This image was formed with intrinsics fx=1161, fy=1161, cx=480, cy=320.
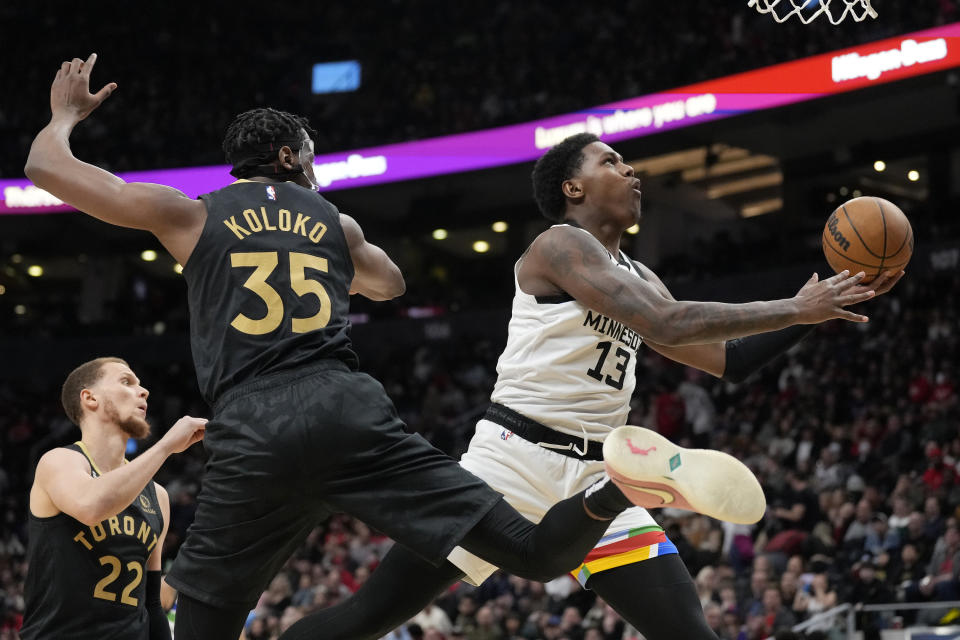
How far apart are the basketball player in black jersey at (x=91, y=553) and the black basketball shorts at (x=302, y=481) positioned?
75cm

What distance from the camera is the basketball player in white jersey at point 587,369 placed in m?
3.68

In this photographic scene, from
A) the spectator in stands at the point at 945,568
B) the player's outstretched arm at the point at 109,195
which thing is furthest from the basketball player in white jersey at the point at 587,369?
the spectator in stands at the point at 945,568

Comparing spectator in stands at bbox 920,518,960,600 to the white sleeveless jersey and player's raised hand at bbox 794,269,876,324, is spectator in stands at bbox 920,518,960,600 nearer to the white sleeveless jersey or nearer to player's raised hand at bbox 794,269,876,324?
the white sleeveless jersey

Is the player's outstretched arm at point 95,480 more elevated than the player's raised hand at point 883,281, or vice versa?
the player's raised hand at point 883,281

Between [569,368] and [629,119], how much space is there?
14.5m

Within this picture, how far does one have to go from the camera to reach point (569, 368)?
161 inches

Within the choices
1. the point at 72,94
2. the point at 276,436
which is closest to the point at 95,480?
the point at 276,436

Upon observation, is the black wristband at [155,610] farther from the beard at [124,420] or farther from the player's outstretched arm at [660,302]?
the player's outstretched arm at [660,302]

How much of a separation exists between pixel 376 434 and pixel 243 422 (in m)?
0.37

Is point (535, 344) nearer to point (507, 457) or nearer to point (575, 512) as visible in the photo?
point (507, 457)

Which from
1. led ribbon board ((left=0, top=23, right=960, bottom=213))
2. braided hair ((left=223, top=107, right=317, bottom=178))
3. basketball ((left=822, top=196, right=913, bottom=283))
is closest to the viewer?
braided hair ((left=223, top=107, right=317, bottom=178))

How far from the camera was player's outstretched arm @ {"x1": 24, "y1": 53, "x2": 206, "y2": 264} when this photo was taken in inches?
128

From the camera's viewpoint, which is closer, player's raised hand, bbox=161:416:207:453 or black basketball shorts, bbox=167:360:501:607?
black basketball shorts, bbox=167:360:501:607

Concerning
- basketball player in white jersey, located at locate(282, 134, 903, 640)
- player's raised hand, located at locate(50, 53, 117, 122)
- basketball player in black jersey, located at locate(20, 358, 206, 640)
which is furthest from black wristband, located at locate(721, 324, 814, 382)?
Answer: player's raised hand, located at locate(50, 53, 117, 122)
